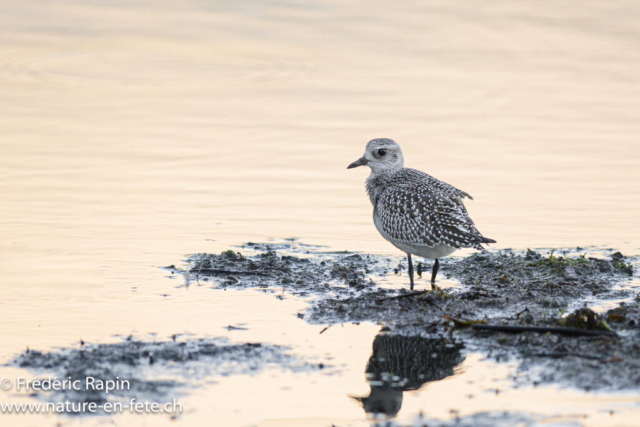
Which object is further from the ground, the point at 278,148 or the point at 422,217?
the point at 278,148

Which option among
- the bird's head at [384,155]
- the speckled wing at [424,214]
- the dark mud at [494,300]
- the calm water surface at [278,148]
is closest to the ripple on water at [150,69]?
the calm water surface at [278,148]

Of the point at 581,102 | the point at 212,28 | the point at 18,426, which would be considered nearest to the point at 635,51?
the point at 581,102

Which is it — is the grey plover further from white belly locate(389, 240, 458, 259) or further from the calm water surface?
the calm water surface

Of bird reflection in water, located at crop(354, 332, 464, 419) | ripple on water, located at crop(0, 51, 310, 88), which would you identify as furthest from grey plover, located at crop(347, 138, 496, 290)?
ripple on water, located at crop(0, 51, 310, 88)

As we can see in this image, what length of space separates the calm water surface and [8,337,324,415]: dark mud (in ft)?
0.77

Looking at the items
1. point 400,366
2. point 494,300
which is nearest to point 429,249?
point 494,300

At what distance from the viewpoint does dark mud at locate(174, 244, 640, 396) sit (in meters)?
6.94

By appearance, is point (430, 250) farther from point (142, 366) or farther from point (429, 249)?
point (142, 366)

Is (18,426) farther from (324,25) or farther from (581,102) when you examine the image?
(324,25)

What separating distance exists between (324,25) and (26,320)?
1570cm

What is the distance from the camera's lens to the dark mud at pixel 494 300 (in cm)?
694

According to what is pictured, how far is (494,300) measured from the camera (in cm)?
889

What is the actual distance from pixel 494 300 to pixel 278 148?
270 inches

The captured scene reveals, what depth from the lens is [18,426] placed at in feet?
19.8
